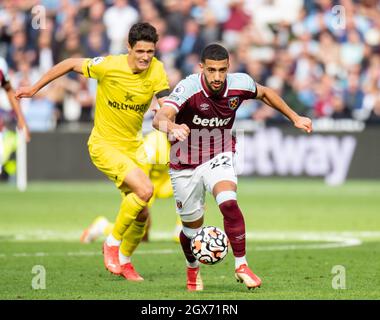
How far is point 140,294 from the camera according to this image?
877 cm

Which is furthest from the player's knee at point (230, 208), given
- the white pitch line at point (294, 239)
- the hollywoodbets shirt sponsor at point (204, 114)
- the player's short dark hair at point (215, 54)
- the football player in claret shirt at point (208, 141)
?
the white pitch line at point (294, 239)

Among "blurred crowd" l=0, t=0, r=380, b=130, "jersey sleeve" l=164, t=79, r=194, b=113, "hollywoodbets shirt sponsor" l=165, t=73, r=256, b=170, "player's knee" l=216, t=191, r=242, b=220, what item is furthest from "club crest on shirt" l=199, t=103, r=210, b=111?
"blurred crowd" l=0, t=0, r=380, b=130

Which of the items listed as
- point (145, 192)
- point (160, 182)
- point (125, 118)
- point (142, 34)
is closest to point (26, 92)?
point (125, 118)

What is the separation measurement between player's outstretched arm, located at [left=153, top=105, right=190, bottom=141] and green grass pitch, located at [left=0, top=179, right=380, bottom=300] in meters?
1.29

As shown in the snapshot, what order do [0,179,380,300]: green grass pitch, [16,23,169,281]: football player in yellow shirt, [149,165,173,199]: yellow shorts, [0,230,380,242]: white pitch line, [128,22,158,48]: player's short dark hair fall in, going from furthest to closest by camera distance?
1. [0,230,380,242]: white pitch line
2. [149,165,173,199]: yellow shorts
3. [16,23,169,281]: football player in yellow shirt
4. [128,22,158,48]: player's short dark hair
5. [0,179,380,300]: green grass pitch

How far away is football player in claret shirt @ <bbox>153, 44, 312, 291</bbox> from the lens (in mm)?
8875

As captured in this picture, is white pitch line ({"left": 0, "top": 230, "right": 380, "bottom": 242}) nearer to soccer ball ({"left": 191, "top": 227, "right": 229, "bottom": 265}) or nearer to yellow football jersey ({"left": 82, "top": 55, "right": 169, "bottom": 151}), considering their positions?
yellow football jersey ({"left": 82, "top": 55, "right": 169, "bottom": 151})

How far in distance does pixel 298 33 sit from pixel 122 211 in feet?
49.3

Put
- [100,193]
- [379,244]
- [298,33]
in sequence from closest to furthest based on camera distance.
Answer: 1. [379,244]
2. [100,193]
3. [298,33]

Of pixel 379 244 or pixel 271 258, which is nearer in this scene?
pixel 271 258

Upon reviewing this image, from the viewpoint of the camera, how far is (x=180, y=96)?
9094 mm

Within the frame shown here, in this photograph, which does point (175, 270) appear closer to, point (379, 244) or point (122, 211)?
point (122, 211)

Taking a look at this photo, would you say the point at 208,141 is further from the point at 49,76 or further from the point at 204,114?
the point at 49,76
